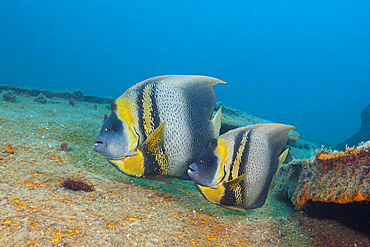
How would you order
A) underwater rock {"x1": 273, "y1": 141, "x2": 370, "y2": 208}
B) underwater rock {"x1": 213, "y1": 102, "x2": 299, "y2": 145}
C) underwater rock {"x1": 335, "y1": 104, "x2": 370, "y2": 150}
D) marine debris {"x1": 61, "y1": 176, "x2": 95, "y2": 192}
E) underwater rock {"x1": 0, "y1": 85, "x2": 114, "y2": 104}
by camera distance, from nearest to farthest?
underwater rock {"x1": 273, "y1": 141, "x2": 370, "y2": 208} < marine debris {"x1": 61, "y1": 176, "x2": 95, "y2": 192} < underwater rock {"x1": 213, "y1": 102, "x2": 299, "y2": 145} < underwater rock {"x1": 0, "y1": 85, "x2": 114, "y2": 104} < underwater rock {"x1": 335, "y1": 104, "x2": 370, "y2": 150}

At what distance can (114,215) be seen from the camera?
2.01 metres

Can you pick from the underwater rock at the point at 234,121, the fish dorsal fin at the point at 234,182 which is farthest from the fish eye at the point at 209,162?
the underwater rock at the point at 234,121

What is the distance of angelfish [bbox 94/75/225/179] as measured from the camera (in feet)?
5.53

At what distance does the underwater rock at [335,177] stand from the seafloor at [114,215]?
0.50m

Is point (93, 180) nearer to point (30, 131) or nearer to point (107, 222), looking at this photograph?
point (107, 222)

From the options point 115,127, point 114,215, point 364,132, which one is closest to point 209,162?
point 115,127

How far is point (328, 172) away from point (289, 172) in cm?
90

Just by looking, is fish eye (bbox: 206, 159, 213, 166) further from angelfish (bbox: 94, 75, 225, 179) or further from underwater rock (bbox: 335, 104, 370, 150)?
underwater rock (bbox: 335, 104, 370, 150)

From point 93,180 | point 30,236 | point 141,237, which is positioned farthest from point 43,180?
point 141,237

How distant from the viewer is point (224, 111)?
7.33 m

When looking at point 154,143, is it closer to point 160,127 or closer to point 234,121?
point 160,127

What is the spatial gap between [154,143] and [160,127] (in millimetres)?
158

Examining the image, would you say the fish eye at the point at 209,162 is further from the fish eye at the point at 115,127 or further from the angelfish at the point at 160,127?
the fish eye at the point at 115,127

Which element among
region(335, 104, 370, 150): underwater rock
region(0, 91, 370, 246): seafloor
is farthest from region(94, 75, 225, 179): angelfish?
region(335, 104, 370, 150): underwater rock
